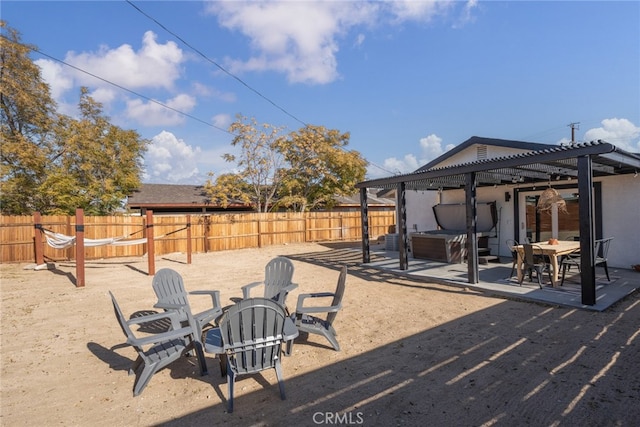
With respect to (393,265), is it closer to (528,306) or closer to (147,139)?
(528,306)

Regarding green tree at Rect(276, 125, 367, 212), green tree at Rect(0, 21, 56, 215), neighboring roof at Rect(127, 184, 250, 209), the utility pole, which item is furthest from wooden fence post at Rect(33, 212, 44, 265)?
the utility pole

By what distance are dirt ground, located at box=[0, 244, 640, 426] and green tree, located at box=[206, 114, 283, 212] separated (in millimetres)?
13885

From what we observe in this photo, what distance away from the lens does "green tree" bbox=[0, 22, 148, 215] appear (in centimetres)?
1322

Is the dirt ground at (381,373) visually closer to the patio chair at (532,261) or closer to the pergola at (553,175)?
the pergola at (553,175)

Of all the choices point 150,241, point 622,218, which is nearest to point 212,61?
point 150,241

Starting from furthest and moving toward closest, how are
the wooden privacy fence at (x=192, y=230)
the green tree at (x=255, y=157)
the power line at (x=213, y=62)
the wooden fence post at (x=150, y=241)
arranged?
the green tree at (x=255, y=157), the wooden privacy fence at (x=192, y=230), the wooden fence post at (x=150, y=241), the power line at (x=213, y=62)

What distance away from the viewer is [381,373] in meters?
3.10

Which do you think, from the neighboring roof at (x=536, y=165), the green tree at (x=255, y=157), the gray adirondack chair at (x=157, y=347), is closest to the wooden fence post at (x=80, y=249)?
the gray adirondack chair at (x=157, y=347)

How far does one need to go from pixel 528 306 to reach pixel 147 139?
21663 mm

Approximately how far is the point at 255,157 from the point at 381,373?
56.4 feet

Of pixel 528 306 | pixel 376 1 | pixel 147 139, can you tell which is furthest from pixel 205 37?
pixel 147 139

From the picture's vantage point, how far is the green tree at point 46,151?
520 inches

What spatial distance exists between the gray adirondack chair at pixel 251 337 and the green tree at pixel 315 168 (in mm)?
16605

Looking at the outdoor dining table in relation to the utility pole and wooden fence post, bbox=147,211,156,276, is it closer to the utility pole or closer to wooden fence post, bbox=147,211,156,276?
wooden fence post, bbox=147,211,156,276
